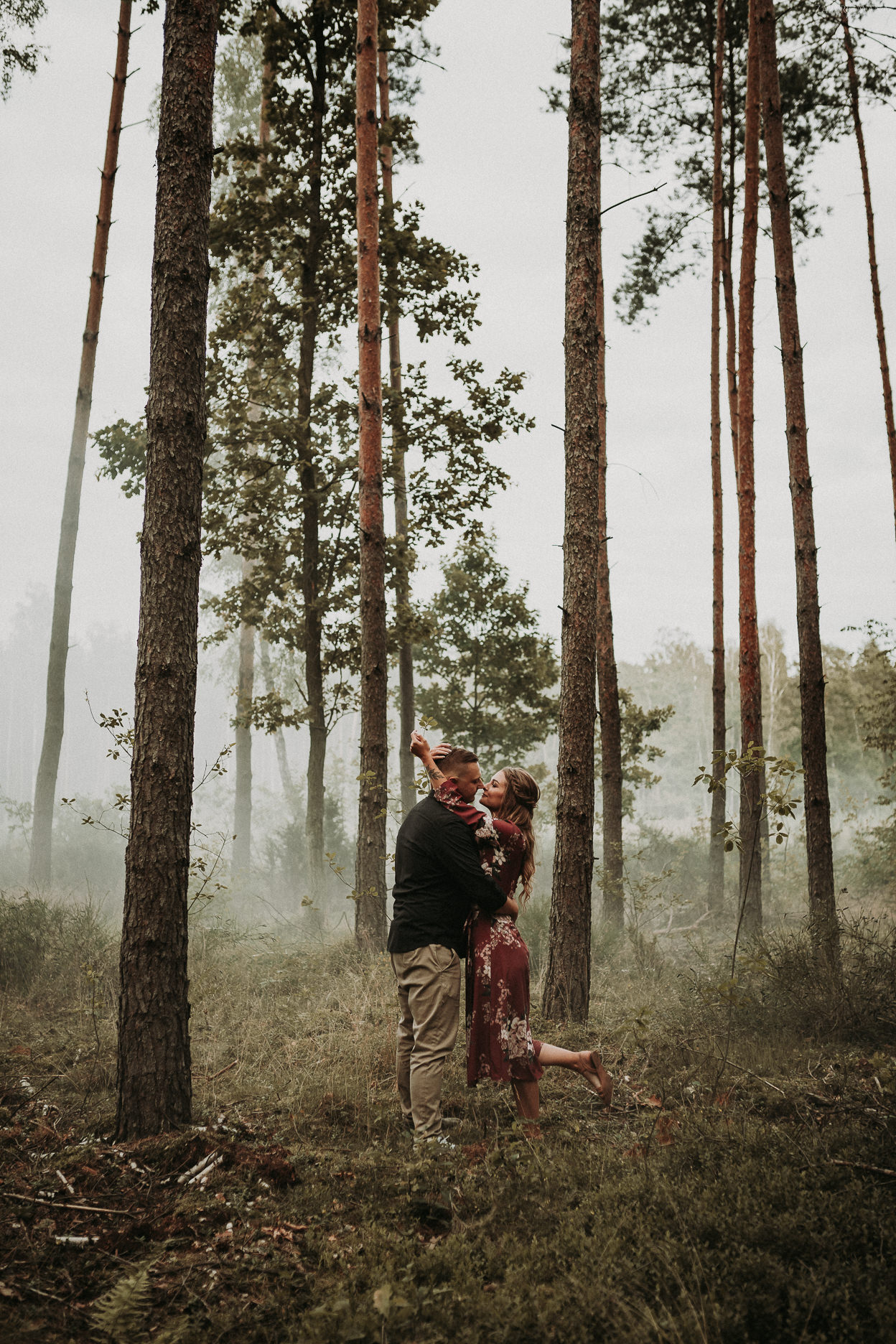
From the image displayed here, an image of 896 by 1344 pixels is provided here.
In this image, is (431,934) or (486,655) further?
(486,655)

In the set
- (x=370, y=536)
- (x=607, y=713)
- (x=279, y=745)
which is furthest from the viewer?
(x=279, y=745)

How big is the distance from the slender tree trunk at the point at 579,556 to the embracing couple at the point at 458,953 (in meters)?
1.85

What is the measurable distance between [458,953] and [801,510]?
7.23 meters

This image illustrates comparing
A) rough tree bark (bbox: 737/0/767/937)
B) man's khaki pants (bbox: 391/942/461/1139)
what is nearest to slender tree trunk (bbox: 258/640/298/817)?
rough tree bark (bbox: 737/0/767/937)

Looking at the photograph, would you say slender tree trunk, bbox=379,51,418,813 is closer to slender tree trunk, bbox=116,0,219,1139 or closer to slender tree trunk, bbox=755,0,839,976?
slender tree trunk, bbox=755,0,839,976

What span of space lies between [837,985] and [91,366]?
50.2 feet

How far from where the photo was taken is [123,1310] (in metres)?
2.57

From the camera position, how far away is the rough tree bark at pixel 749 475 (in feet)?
37.2

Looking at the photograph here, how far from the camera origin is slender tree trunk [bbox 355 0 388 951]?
356 inches

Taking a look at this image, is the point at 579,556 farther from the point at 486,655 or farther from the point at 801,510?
the point at 486,655

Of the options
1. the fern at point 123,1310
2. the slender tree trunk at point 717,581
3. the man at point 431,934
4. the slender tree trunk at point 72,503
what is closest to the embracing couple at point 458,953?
the man at point 431,934

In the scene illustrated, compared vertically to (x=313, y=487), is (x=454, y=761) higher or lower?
lower

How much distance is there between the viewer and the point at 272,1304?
2764 millimetres

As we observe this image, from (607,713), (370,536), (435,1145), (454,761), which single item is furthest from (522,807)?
(607,713)
